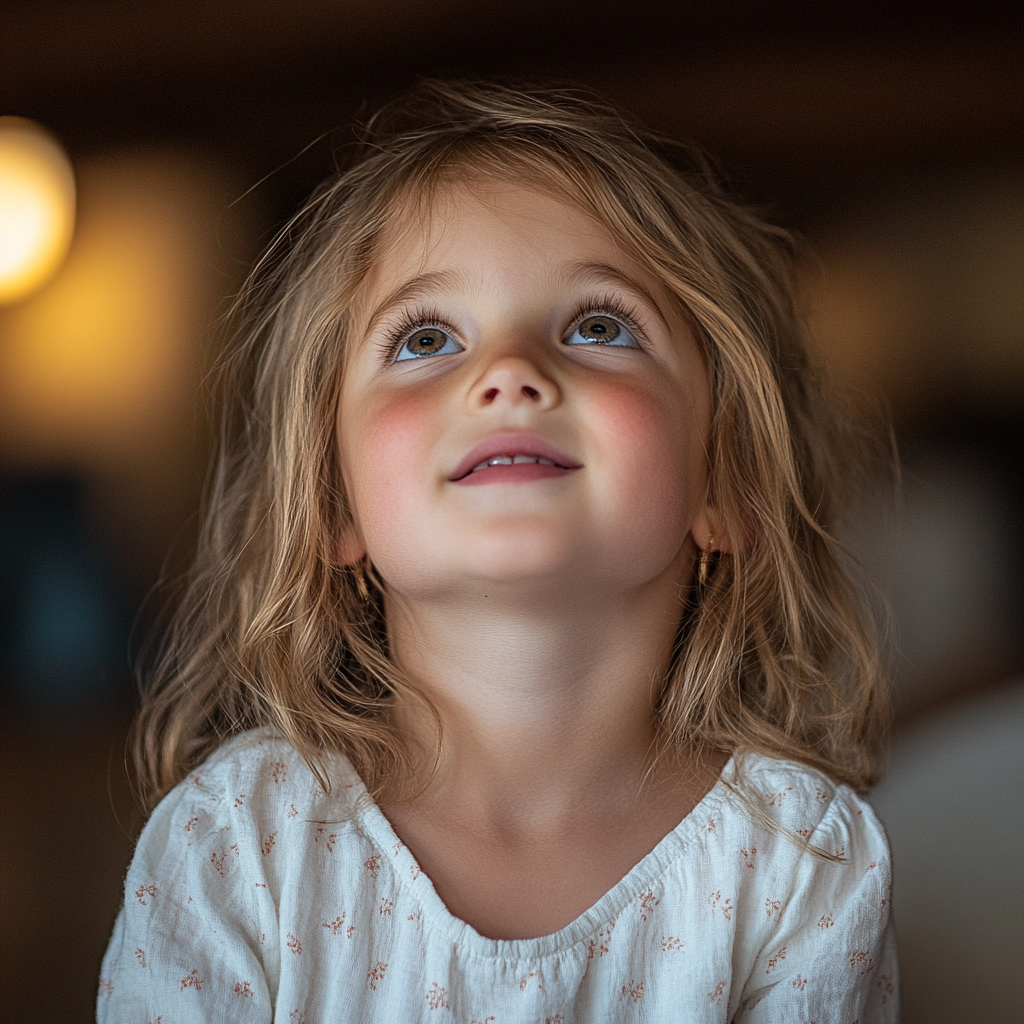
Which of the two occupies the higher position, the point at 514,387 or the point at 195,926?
the point at 514,387

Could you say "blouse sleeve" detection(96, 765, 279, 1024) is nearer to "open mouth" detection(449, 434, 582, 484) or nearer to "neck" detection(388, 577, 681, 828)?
"neck" detection(388, 577, 681, 828)

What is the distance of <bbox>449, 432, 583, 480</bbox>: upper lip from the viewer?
762mm

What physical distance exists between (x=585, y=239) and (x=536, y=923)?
531 millimetres

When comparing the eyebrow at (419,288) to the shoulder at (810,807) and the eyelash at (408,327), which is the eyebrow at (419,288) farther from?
the shoulder at (810,807)

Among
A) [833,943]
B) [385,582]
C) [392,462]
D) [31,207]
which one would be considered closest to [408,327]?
[392,462]

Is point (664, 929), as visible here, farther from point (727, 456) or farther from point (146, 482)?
point (146, 482)

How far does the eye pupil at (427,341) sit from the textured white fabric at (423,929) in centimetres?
34

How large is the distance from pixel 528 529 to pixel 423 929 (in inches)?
12.3

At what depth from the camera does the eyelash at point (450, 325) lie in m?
0.84

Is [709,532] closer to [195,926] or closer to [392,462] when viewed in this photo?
[392,462]

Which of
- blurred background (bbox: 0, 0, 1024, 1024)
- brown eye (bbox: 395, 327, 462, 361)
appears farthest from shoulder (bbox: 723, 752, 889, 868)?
brown eye (bbox: 395, 327, 462, 361)

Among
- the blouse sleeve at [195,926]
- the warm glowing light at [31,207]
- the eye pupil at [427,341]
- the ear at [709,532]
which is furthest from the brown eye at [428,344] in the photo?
the warm glowing light at [31,207]

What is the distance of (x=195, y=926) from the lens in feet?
2.58

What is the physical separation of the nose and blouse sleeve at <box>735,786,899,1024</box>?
1.41ft
